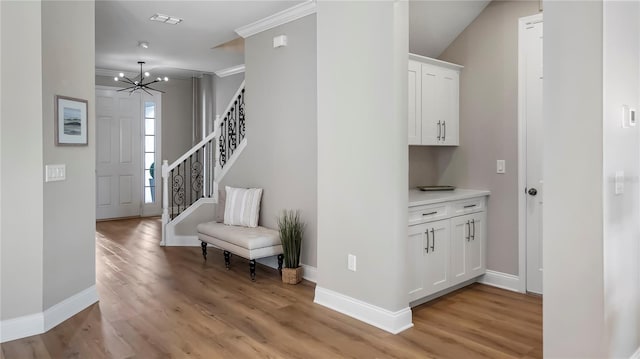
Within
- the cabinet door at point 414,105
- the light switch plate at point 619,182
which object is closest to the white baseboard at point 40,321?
the cabinet door at point 414,105

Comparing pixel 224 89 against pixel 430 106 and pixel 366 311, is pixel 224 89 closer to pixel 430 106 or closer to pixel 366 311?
pixel 430 106

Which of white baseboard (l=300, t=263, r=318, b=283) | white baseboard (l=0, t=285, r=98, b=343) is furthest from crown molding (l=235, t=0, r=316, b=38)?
A: white baseboard (l=0, t=285, r=98, b=343)

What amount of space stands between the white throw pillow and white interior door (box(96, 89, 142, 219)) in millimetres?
4283

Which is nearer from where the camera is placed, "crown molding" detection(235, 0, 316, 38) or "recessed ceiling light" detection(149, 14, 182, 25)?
"crown molding" detection(235, 0, 316, 38)

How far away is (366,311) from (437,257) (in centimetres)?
81

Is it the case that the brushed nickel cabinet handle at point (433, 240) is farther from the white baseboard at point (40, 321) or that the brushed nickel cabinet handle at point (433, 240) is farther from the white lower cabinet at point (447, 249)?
the white baseboard at point (40, 321)

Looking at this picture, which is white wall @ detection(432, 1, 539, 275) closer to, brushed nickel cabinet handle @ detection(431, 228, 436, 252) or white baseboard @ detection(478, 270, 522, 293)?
white baseboard @ detection(478, 270, 522, 293)

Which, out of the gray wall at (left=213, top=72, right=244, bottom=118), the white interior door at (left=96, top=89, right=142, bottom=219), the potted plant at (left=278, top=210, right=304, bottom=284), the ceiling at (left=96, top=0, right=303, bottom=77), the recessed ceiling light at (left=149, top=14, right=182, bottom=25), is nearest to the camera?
the potted plant at (left=278, top=210, right=304, bottom=284)

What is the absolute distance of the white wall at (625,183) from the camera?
7.18ft

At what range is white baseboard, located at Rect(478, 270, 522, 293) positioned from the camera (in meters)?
4.18

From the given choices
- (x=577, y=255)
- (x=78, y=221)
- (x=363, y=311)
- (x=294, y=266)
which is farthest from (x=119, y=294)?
(x=577, y=255)

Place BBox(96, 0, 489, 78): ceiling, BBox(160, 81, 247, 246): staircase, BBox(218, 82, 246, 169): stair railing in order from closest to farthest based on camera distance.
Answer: BBox(96, 0, 489, 78): ceiling → BBox(160, 81, 247, 246): staircase → BBox(218, 82, 246, 169): stair railing

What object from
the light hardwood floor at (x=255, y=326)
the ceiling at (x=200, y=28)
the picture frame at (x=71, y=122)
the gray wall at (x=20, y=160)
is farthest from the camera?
the ceiling at (x=200, y=28)

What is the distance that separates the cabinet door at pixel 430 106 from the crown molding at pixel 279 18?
4.39 feet
